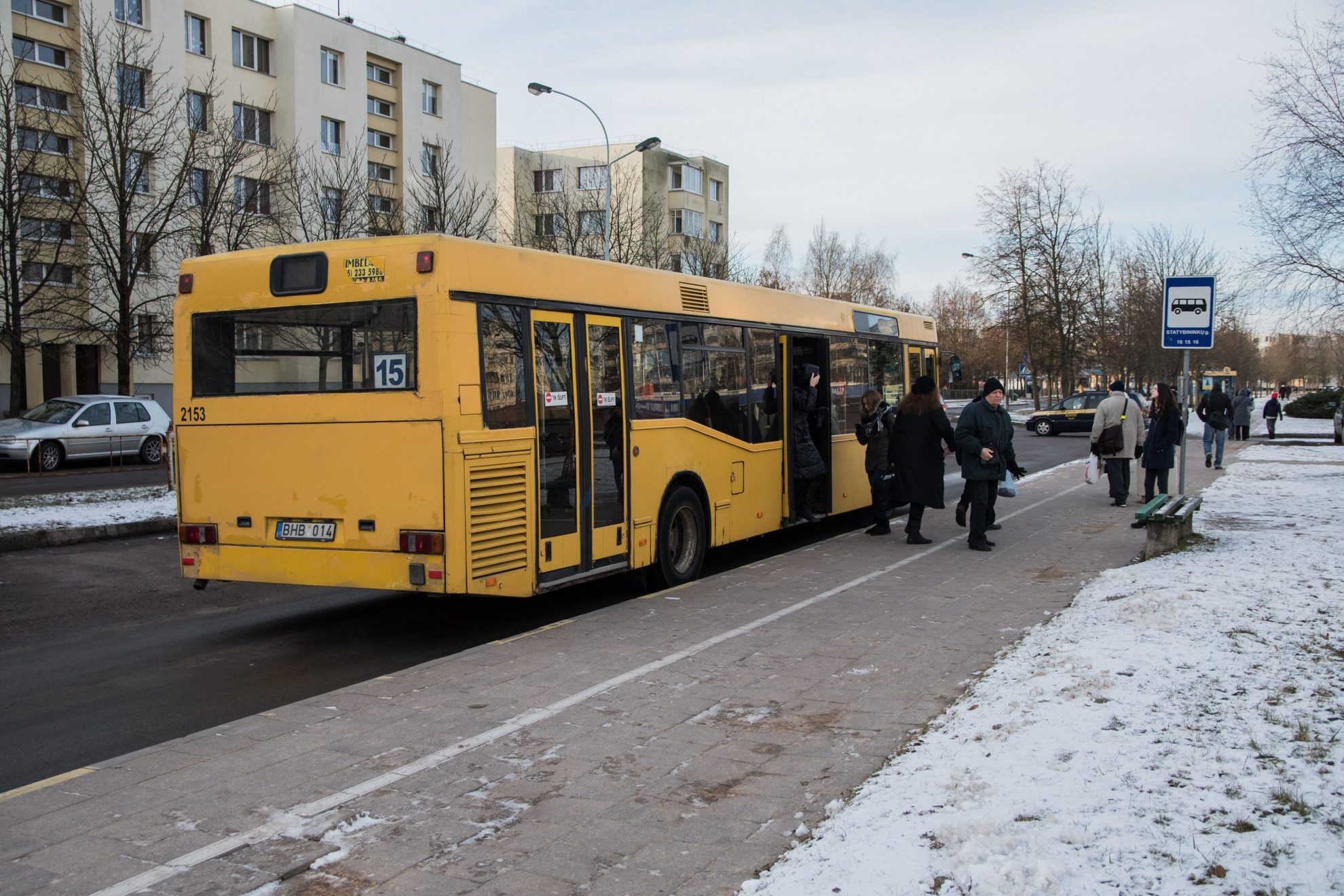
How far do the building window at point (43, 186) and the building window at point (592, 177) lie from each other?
23.6m

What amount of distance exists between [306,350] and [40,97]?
96.3 ft

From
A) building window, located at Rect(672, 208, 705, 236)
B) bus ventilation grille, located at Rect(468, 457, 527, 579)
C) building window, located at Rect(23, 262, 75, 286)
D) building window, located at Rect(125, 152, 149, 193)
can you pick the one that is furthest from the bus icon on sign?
building window, located at Rect(672, 208, 705, 236)

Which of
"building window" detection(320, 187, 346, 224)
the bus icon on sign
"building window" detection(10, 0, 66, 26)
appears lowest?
the bus icon on sign

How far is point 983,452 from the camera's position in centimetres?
1145

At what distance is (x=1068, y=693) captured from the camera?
213 inches

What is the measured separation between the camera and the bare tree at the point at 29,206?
25094mm

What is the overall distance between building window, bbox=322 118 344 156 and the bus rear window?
141 ft

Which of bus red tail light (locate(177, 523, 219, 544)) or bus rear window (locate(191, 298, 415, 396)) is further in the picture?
bus red tail light (locate(177, 523, 219, 544))

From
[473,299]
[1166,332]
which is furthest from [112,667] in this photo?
[1166,332]

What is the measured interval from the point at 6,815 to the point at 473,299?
4.15 meters

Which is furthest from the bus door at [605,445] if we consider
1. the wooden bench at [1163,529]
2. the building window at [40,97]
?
the building window at [40,97]

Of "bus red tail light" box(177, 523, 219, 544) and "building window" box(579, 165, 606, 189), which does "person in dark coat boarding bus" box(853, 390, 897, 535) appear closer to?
"bus red tail light" box(177, 523, 219, 544)

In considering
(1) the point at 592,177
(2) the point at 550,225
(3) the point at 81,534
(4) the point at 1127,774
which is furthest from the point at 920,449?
(1) the point at 592,177

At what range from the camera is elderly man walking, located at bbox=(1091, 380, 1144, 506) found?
15391 millimetres
